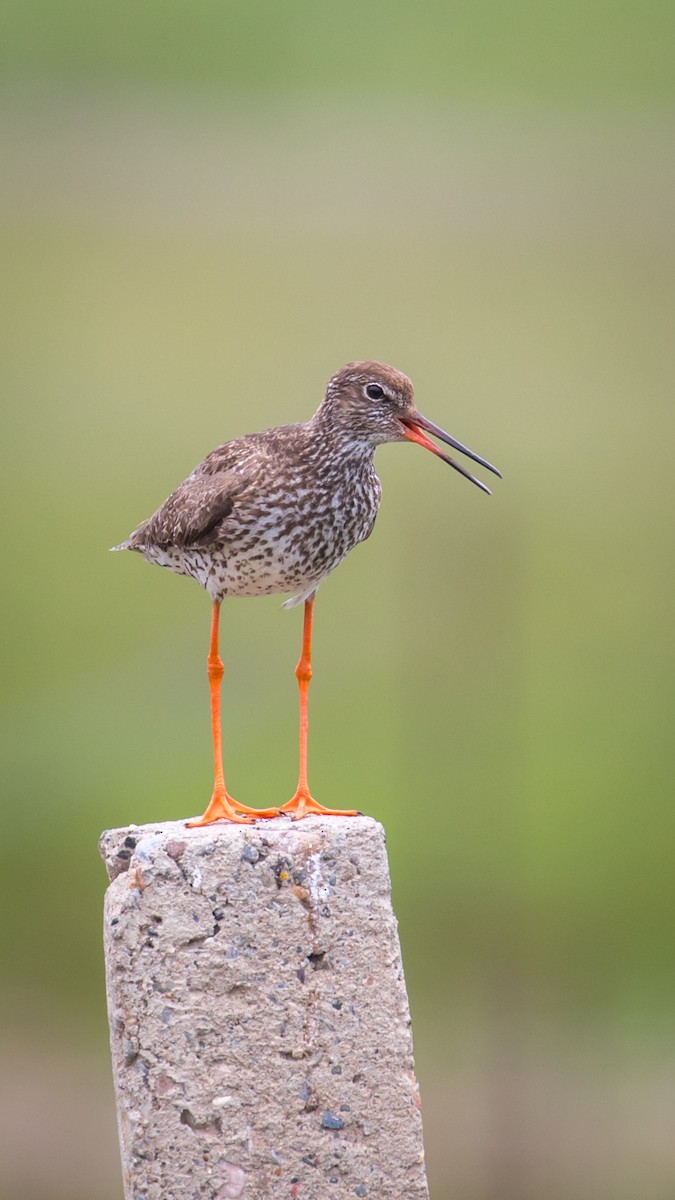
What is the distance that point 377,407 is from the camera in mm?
7668

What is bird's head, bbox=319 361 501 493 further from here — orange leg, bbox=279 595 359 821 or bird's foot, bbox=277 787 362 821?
bird's foot, bbox=277 787 362 821

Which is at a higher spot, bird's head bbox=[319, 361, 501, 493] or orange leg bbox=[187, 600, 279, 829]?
bird's head bbox=[319, 361, 501, 493]

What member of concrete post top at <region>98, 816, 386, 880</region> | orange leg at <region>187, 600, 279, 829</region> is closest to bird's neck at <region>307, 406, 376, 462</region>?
orange leg at <region>187, 600, 279, 829</region>

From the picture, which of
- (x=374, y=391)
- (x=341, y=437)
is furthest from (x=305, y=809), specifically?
(x=374, y=391)

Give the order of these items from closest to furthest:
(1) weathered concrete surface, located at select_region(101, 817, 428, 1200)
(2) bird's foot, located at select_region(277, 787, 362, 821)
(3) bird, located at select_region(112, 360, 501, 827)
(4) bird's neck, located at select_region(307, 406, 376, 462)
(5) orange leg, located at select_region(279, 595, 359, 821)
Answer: (1) weathered concrete surface, located at select_region(101, 817, 428, 1200)
(2) bird's foot, located at select_region(277, 787, 362, 821)
(5) orange leg, located at select_region(279, 595, 359, 821)
(3) bird, located at select_region(112, 360, 501, 827)
(4) bird's neck, located at select_region(307, 406, 376, 462)

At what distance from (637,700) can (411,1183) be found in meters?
17.5

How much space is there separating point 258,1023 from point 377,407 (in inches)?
102

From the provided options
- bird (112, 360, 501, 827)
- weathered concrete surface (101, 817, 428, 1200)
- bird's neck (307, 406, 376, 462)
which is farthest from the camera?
bird's neck (307, 406, 376, 462)

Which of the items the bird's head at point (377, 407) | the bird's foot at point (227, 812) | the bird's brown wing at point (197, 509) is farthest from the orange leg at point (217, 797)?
the bird's head at point (377, 407)

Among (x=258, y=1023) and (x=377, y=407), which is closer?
(x=258, y=1023)

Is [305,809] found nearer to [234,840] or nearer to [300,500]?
[234,840]

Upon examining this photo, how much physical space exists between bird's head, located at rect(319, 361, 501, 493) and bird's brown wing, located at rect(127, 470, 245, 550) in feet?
1.69

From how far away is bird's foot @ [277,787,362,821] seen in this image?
6933mm

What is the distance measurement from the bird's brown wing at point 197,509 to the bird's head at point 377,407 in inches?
20.2
